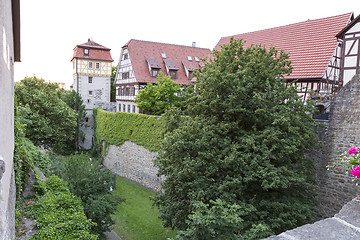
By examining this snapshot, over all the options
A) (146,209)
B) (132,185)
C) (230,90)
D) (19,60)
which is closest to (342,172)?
(230,90)

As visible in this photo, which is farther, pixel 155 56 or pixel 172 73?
pixel 155 56

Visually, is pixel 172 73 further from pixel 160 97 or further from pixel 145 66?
pixel 160 97

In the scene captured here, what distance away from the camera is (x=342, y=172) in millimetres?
9891

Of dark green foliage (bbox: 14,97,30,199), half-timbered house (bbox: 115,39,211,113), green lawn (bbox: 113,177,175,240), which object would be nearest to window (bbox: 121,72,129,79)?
half-timbered house (bbox: 115,39,211,113)

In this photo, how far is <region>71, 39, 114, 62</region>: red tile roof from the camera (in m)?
33.7

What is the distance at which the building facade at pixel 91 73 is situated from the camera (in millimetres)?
33906

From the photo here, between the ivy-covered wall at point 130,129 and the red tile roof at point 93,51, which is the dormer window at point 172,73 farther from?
the red tile roof at point 93,51

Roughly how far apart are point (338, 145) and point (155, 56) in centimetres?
2287

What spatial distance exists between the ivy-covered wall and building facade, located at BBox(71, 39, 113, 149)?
7393 millimetres

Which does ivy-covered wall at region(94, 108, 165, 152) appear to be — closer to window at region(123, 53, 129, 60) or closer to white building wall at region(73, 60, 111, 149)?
white building wall at region(73, 60, 111, 149)

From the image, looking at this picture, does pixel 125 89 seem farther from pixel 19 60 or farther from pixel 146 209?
pixel 19 60

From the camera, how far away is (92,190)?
1181 centimetres

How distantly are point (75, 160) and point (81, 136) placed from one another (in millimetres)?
18832

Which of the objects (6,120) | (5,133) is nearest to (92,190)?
(6,120)
